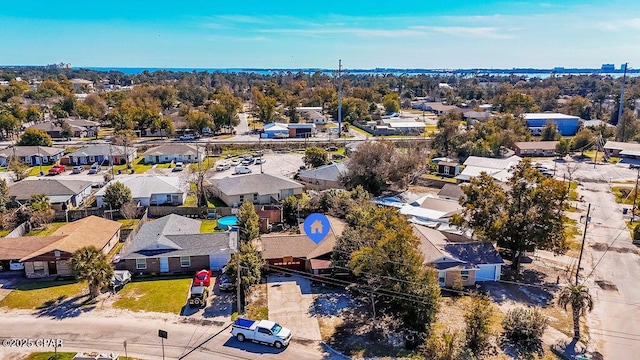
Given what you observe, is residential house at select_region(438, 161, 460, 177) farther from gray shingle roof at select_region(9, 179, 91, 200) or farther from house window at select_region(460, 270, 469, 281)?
gray shingle roof at select_region(9, 179, 91, 200)

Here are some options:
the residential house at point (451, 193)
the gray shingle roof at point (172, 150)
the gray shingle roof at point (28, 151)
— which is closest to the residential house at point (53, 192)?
the gray shingle roof at point (172, 150)

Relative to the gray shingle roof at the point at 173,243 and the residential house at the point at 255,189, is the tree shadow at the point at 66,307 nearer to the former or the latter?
the gray shingle roof at the point at 173,243

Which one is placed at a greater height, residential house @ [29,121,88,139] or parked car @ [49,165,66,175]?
residential house @ [29,121,88,139]

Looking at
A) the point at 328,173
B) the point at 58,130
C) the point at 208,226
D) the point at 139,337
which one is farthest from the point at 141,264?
the point at 58,130

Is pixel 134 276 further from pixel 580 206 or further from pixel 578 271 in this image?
pixel 580 206

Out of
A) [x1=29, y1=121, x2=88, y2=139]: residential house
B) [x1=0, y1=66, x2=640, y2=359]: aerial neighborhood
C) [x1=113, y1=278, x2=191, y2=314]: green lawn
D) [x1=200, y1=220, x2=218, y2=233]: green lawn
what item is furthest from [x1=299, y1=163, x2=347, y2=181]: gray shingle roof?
[x1=29, y1=121, x2=88, y2=139]: residential house

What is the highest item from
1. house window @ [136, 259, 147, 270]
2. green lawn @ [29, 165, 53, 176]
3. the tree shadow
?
green lawn @ [29, 165, 53, 176]
